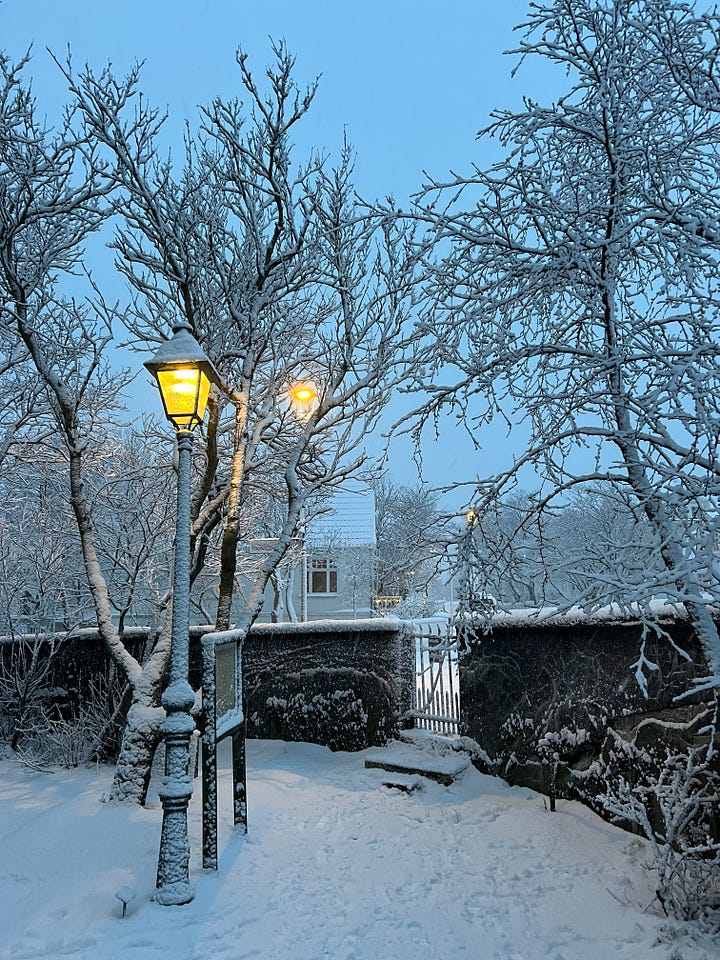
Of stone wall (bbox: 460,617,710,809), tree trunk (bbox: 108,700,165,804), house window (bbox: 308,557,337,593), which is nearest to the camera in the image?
stone wall (bbox: 460,617,710,809)

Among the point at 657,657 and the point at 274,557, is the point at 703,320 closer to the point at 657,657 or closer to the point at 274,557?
the point at 657,657

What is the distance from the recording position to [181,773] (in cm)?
520

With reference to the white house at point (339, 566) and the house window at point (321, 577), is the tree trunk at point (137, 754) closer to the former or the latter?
the white house at point (339, 566)

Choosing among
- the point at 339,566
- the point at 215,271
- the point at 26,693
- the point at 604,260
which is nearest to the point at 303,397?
the point at 215,271

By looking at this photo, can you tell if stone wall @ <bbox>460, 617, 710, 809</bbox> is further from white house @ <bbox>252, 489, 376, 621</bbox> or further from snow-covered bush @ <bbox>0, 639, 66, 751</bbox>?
white house @ <bbox>252, 489, 376, 621</bbox>

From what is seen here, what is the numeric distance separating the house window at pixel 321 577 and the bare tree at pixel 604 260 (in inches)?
1025

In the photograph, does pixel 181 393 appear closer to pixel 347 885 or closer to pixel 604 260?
pixel 604 260

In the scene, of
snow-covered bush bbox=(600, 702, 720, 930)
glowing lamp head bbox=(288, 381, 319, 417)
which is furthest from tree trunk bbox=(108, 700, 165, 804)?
snow-covered bush bbox=(600, 702, 720, 930)

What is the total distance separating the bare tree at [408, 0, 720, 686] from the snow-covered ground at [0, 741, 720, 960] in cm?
221

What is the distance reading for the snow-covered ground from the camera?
4.15 m

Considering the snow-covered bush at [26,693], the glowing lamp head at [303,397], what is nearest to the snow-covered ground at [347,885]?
the snow-covered bush at [26,693]

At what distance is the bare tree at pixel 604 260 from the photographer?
12.2ft

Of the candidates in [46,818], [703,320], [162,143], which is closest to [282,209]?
[162,143]

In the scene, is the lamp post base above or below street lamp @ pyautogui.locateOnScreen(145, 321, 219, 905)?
below
